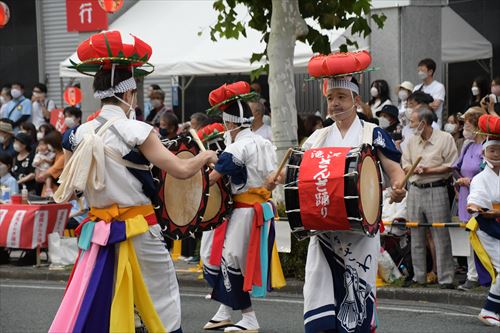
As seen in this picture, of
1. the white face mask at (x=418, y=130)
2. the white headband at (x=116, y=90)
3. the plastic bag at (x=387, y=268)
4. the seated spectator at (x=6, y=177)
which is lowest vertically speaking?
the plastic bag at (x=387, y=268)

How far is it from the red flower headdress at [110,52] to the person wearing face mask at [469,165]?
534 centimetres

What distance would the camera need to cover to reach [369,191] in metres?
6.91

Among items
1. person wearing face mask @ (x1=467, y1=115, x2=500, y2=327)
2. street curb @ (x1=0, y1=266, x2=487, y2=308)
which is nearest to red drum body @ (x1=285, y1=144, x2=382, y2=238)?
person wearing face mask @ (x1=467, y1=115, x2=500, y2=327)

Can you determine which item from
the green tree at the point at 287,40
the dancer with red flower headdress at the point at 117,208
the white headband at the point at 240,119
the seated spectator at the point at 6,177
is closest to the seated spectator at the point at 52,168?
the seated spectator at the point at 6,177

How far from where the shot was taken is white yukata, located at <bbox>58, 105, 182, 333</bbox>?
6.60 m

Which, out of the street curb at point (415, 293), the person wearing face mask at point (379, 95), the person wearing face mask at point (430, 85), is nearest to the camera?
the street curb at point (415, 293)

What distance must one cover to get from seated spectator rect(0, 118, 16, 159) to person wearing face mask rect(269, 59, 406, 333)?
10.2m

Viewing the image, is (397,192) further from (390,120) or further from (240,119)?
(390,120)

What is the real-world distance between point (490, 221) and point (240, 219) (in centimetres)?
226

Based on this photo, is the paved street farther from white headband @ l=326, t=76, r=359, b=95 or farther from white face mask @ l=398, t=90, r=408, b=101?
white face mask @ l=398, t=90, r=408, b=101

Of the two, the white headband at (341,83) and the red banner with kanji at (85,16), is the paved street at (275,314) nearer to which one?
the white headband at (341,83)

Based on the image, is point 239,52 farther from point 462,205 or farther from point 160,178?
point 160,178

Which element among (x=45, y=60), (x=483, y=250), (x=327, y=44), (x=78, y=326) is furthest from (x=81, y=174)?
(x=45, y=60)

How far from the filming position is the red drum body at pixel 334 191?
673cm
